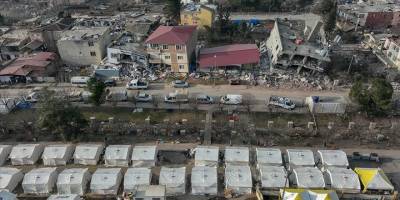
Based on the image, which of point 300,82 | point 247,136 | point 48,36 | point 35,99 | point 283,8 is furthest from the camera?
point 283,8

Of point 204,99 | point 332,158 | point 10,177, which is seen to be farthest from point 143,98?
point 332,158

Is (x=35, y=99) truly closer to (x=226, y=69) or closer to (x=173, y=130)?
(x=173, y=130)

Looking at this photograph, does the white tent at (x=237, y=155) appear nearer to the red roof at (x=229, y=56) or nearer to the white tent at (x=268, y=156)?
the white tent at (x=268, y=156)

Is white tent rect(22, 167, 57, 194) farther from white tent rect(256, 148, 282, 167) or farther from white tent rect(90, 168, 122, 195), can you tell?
white tent rect(256, 148, 282, 167)

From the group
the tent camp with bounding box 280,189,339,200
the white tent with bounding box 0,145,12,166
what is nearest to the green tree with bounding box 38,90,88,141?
the white tent with bounding box 0,145,12,166

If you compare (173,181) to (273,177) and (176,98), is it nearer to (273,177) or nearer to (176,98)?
(273,177)

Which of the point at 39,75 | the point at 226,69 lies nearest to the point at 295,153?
the point at 226,69
